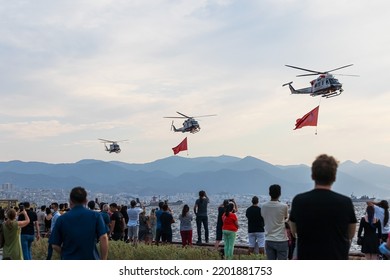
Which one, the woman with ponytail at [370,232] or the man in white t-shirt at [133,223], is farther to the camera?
the man in white t-shirt at [133,223]

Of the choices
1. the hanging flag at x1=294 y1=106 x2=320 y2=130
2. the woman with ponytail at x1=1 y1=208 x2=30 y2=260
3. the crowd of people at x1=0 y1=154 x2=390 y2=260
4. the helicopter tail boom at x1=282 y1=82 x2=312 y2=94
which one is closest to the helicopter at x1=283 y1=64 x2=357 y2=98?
the helicopter tail boom at x1=282 y1=82 x2=312 y2=94

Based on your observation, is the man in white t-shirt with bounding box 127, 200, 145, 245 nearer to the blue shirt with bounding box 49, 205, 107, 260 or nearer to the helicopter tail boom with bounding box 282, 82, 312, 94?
the blue shirt with bounding box 49, 205, 107, 260

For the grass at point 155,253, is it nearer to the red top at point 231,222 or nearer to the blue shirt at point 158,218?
the red top at point 231,222

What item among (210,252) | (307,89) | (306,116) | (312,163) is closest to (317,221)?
(312,163)

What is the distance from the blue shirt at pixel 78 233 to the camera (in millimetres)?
8547

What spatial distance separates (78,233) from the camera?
8.55 metres

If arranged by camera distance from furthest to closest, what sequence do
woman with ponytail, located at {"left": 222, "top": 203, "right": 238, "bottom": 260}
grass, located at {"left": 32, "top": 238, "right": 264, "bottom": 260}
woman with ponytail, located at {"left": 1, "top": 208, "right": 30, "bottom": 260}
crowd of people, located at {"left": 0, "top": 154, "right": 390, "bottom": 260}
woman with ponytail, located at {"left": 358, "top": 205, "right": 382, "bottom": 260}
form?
grass, located at {"left": 32, "top": 238, "right": 264, "bottom": 260}, woman with ponytail, located at {"left": 222, "top": 203, "right": 238, "bottom": 260}, woman with ponytail, located at {"left": 358, "top": 205, "right": 382, "bottom": 260}, woman with ponytail, located at {"left": 1, "top": 208, "right": 30, "bottom": 260}, crowd of people, located at {"left": 0, "top": 154, "right": 390, "bottom": 260}

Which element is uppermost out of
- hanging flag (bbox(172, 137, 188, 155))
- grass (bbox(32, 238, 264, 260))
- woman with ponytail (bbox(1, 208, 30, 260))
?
hanging flag (bbox(172, 137, 188, 155))

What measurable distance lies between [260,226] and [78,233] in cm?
872

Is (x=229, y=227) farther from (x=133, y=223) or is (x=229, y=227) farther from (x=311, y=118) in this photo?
(x=311, y=118)

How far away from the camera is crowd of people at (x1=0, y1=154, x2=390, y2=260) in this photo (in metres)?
6.89

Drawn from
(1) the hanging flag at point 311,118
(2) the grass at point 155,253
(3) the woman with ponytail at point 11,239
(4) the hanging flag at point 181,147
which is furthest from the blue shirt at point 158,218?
(4) the hanging flag at point 181,147

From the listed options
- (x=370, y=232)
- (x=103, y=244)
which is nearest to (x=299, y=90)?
(x=370, y=232)
